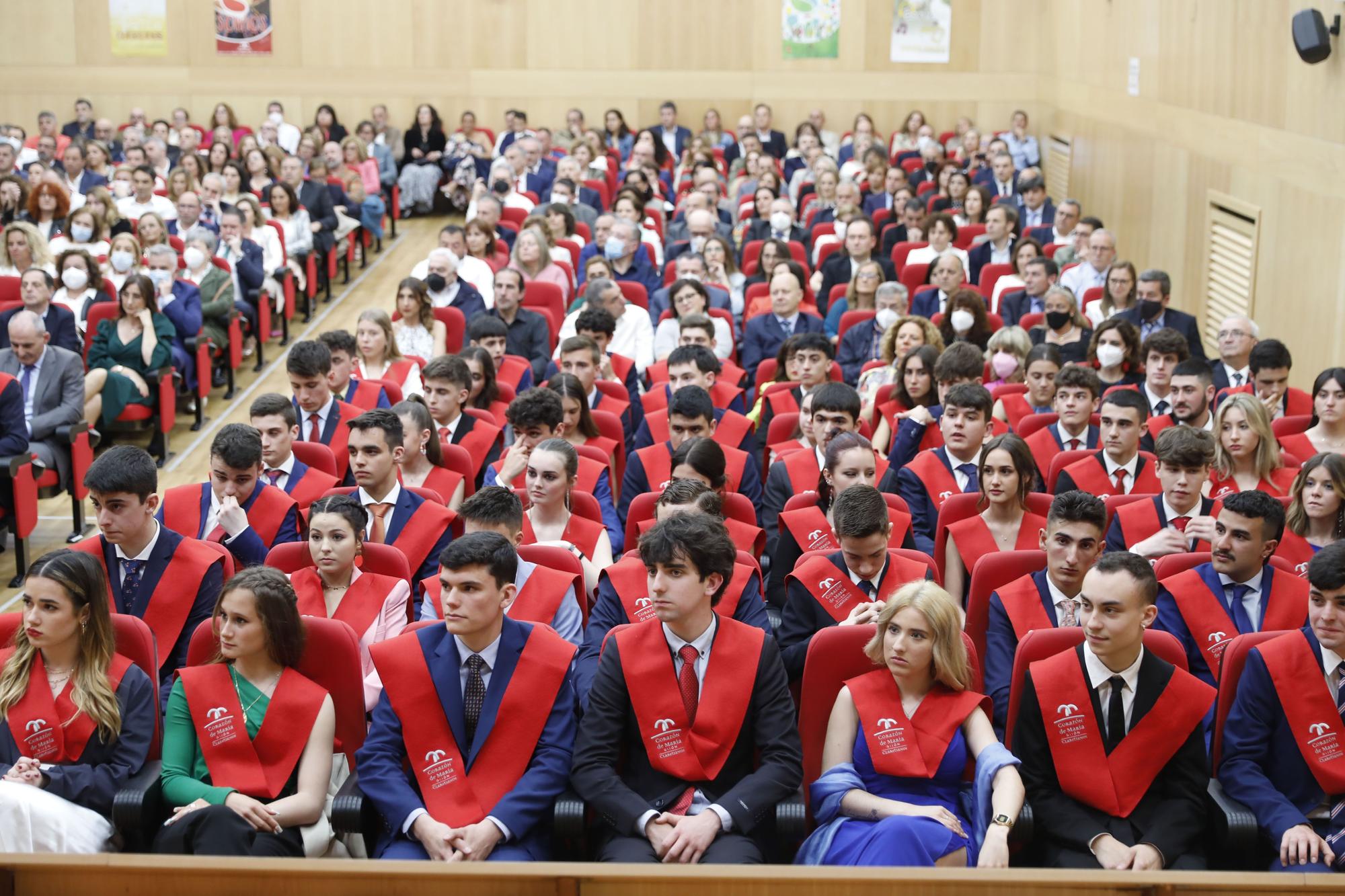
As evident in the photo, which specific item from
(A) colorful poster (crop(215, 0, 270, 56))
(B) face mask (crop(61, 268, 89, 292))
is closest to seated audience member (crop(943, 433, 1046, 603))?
(B) face mask (crop(61, 268, 89, 292))

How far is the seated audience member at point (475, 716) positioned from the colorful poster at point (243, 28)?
47.0 ft

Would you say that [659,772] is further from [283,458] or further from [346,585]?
[283,458]

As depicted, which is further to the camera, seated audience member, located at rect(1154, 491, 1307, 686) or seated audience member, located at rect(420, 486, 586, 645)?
seated audience member, located at rect(420, 486, 586, 645)

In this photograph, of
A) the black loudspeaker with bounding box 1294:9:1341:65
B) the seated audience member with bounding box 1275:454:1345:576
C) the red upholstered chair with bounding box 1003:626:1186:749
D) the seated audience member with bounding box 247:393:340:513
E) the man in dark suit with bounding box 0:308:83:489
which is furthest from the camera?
the black loudspeaker with bounding box 1294:9:1341:65

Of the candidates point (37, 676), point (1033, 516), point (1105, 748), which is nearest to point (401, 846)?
point (37, 676)

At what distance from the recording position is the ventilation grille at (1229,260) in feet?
26.6

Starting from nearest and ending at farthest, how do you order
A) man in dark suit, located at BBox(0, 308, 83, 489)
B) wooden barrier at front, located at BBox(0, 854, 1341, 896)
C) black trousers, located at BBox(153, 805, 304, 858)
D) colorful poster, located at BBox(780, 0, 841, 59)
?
wooden barrier at front, located at BBox(0, 854, 1341, 896), black trousers, located at BBox(153, 805, 304, 858), man in dark suit, located at BBox(0, 308, 83, 489), colorful poster, located at BBox(780, 0, 841, 59)

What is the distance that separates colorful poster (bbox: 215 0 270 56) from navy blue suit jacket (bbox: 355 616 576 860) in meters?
14.4

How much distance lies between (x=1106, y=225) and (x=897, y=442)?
7.44m

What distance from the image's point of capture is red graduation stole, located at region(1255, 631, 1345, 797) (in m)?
3.04

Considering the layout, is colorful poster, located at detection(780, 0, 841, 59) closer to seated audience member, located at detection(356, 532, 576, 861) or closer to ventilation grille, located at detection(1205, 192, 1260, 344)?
ventilation grille, located at detection(1205, 192, 1260, 344)

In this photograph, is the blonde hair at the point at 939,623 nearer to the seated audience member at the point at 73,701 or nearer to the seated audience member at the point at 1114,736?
the seated audience member at the point at 1114,736

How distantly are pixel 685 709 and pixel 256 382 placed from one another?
21.9 feet

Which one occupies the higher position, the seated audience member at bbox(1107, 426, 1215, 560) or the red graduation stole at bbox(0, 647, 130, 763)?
the seated audience member at bbox(1107, 426, 1215, 560)
